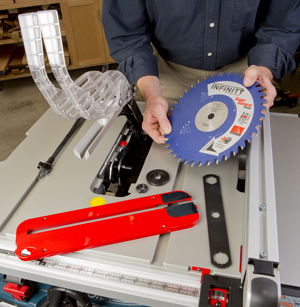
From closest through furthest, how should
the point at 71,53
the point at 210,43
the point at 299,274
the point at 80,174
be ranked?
the point at 299,274
the point at 80,174
the point at 210,43
the point at 71,53

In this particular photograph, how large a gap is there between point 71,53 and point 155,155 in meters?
2.49

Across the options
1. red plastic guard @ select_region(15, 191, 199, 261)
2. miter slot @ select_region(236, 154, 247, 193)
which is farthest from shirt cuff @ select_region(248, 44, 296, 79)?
red plastic guard @ select_region(15, 191, 199, 261)

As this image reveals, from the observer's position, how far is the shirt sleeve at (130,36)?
111 centimetres

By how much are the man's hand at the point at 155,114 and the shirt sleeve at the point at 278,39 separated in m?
0.35

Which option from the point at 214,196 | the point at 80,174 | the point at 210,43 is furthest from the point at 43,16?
the point at 210,43

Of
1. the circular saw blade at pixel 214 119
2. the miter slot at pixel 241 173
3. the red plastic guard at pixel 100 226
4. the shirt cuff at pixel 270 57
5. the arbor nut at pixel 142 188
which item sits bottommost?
the miter slot at pixel 241 173

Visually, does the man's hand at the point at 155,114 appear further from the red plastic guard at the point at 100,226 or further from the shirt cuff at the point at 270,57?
the shirt cuff at the point at 270,57

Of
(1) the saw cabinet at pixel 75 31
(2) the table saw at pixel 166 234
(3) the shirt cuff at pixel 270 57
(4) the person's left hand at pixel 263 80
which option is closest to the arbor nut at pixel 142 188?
(2) the table saw at pixel 166 234

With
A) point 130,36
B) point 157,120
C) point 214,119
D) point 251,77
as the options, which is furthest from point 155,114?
point 130,36

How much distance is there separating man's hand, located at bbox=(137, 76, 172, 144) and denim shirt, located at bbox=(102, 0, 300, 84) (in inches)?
2.7

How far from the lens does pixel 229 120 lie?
0.84 metres

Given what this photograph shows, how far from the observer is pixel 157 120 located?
981mm

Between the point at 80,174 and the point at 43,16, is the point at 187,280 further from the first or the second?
the point at 43,16

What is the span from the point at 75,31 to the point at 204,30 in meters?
2.17
